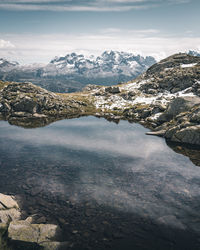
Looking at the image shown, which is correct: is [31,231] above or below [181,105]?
below

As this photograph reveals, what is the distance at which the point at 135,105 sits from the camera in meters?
125

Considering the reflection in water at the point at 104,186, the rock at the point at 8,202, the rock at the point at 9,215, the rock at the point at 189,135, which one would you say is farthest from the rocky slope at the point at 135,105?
the rock at the point at 9,215

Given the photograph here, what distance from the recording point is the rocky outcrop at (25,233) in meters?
21.5

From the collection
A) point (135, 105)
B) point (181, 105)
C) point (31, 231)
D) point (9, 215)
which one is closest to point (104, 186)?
point (31, 231)

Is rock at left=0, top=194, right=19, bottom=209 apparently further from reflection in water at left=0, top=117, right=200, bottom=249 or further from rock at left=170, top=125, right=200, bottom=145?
rock at left=170, top=125, right=200, bottom=145

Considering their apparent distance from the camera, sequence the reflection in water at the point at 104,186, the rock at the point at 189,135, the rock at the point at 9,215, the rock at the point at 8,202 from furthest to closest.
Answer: the rock at the point at 189,135
the rock at the point at 8,202
the reflection in water at the point at 104,186
the rock at the point at 9,215

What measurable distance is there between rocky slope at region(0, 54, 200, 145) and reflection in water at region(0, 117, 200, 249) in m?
14.6

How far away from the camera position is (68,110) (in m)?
124

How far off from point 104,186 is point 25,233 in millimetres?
15732

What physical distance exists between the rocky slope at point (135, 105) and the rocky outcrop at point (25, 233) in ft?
163

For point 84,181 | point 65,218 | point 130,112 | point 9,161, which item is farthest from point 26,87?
point 65,218

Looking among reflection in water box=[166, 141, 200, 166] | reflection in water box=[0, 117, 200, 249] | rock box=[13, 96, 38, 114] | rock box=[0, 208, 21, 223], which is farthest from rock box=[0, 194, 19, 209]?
rock box=[13, 96, 38, 114]

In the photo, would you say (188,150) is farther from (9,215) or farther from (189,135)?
(9,215)

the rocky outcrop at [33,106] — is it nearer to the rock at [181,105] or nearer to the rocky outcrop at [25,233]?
the rock at [181,105]
